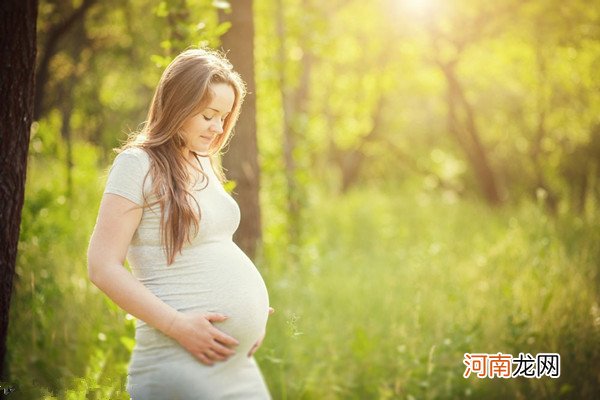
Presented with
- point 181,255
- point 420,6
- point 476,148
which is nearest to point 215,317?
point 181,255

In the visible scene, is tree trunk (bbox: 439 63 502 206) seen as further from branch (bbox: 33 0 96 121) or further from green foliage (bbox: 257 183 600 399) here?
branch (bbox: 33 0 96 121)

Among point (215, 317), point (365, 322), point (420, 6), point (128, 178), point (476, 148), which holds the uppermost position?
point (420, 6)

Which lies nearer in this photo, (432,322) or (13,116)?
(13,116)

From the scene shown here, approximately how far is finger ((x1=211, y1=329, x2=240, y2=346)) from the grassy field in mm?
425

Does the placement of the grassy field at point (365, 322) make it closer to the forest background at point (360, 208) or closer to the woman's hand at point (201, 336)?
the forest background at point (360, 208)

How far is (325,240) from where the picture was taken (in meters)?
7.91

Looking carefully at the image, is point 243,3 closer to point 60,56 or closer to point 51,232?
point 51,232

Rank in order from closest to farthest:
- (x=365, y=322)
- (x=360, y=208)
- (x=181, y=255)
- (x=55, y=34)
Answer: (x=181, y=255), (x=365, y=322), (x=55, y=34), (x=360, y=208)

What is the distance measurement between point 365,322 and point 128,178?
9.60 ft

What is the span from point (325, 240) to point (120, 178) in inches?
246

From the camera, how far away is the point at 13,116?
2.42 m

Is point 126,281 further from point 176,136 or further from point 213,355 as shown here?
point 176,136

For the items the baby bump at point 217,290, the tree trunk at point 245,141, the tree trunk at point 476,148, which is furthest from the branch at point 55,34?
the tree trunk at point 476,148

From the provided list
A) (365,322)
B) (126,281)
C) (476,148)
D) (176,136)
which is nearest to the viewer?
(126,281)
